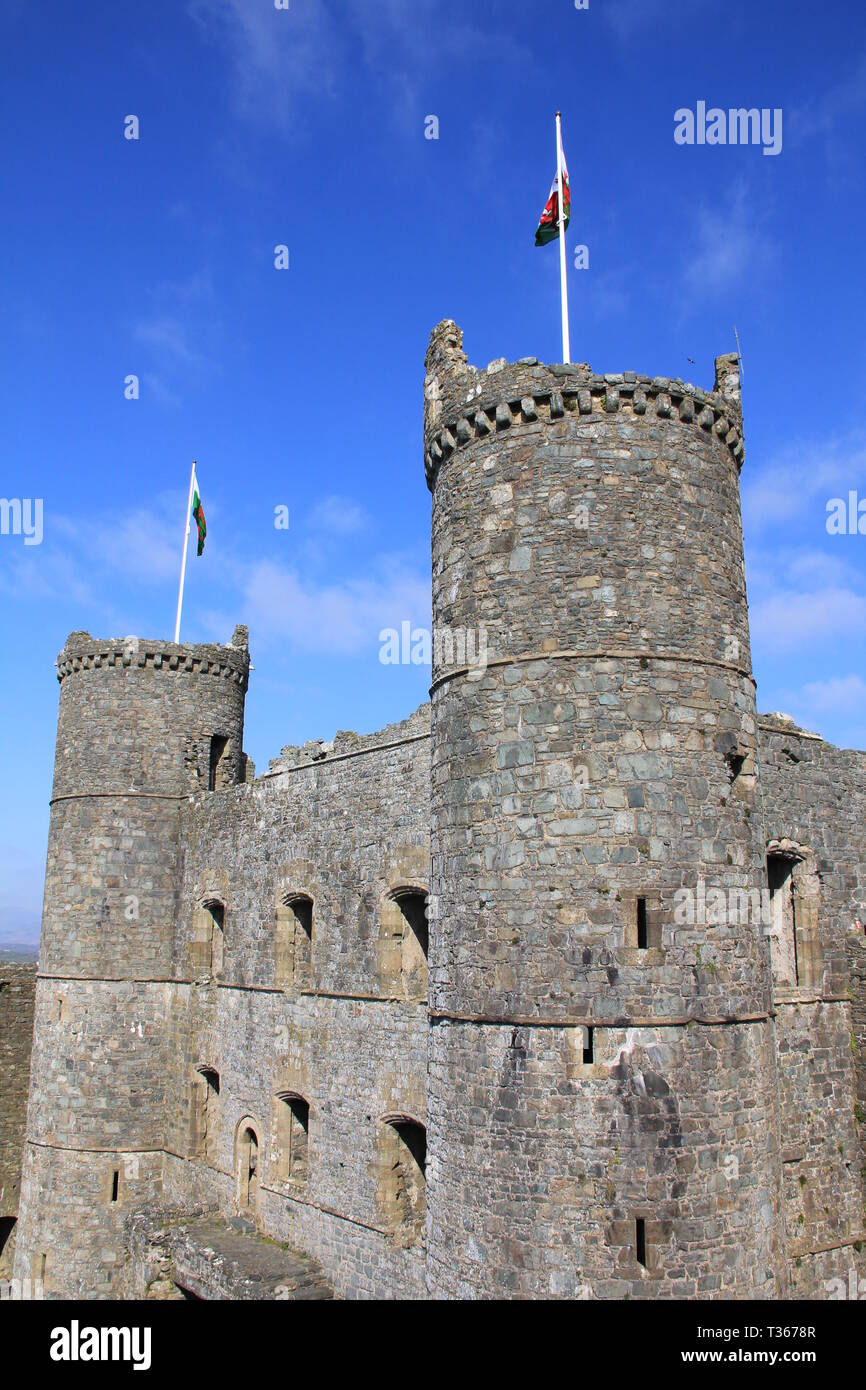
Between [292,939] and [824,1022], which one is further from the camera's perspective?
[292,939]

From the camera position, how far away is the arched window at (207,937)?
20438 mm

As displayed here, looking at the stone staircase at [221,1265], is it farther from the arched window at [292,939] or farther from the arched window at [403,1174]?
the arched window at [292,939]

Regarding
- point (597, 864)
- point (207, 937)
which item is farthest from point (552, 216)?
point (207, 937)

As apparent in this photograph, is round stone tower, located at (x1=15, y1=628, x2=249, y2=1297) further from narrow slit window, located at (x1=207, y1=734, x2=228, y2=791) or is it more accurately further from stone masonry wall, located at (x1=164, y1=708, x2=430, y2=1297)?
stone masonry wall, located at (x1=164, y1=708, x2=430, y2=1297)

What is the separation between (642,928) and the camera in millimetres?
9141

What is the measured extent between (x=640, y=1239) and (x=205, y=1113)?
13.2 metres

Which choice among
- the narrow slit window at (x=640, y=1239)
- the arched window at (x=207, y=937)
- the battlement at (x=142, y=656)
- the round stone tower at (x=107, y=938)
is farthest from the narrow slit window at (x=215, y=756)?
the narrow slit window at (x=640, y=1239)

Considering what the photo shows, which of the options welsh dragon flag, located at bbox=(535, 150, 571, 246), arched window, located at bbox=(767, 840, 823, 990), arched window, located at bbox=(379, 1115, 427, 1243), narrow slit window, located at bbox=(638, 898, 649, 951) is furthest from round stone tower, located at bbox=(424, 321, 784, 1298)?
arched window, located at bbox=(379, 1115, 427, 1243)

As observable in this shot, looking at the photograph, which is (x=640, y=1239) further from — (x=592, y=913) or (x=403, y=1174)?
(x=403, y=1174)

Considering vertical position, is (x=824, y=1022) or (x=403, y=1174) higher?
(x=824, y=1022)

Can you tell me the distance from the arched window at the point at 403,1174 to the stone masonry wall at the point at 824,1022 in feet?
16.5
